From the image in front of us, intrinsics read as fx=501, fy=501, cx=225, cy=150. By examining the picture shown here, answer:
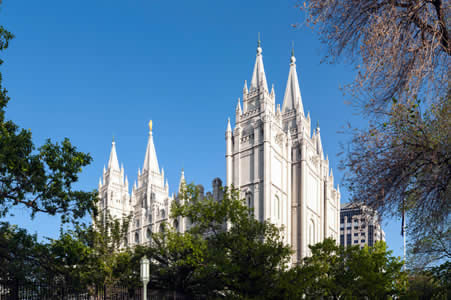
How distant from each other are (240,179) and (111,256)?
2740cm

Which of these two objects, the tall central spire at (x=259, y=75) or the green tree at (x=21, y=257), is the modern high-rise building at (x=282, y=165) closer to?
the tall central spire at (x=259, y=75)

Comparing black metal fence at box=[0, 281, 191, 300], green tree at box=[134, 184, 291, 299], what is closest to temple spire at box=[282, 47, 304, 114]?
green tree at box=[134, 184, 291, 299]

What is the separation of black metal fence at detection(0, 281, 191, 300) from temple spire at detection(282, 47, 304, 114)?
3559 cm

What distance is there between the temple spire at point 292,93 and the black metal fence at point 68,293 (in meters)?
35.6

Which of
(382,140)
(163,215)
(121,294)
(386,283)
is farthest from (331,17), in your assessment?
(163,215)

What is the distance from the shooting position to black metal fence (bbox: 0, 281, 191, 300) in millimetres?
15648

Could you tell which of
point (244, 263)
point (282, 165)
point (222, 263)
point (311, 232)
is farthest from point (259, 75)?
point (222, 263)

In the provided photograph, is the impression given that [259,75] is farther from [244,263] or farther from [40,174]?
[40,174]

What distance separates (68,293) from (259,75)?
37.8 meters

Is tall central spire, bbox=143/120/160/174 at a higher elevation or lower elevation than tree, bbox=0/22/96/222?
higher

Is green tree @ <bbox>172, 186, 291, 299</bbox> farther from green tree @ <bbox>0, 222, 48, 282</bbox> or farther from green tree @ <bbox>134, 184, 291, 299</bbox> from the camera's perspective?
green tree @ <bbox>0, 222, 48, 282</bbox>

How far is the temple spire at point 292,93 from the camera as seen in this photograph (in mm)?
56469

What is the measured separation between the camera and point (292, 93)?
57.5 meters

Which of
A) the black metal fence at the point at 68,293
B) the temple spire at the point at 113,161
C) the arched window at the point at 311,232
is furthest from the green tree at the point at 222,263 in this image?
the temple spire at the point at 113,161
